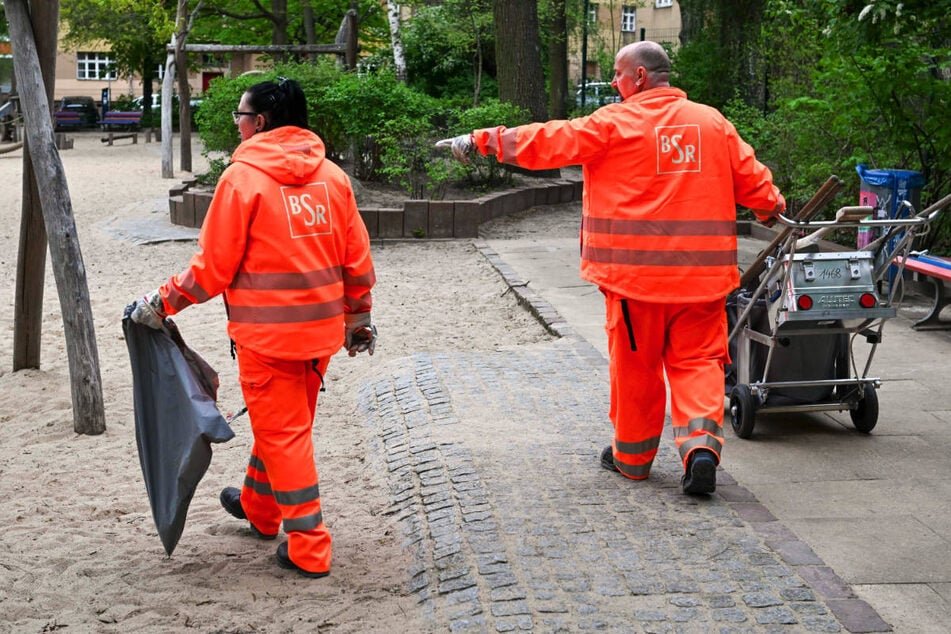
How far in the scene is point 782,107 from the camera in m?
14.3

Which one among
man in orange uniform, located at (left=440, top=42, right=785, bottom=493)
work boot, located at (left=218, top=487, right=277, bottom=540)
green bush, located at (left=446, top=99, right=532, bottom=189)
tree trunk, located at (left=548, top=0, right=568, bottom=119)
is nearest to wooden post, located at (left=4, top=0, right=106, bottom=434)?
work boot, located at (left=218, top=487, right=277, bottom=540)

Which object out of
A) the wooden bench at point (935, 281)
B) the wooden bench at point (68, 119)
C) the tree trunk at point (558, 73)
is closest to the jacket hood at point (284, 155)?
the wooden bench at point (935, 281)

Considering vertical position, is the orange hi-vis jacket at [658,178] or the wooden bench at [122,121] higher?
the wooden bench at [122,121]

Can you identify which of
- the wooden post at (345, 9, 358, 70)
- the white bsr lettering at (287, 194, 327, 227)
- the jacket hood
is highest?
the wooden post at (345, 9, 358, 70)

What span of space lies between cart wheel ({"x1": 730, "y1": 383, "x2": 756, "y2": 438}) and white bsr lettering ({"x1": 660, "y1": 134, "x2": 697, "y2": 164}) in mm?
1580

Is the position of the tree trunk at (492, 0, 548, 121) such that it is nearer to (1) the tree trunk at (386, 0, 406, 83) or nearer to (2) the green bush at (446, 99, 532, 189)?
(2) the green bush at (446, 99, 532, 189)

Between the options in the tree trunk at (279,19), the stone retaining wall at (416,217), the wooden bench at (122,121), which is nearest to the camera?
the stone retaining wall at (416,217)

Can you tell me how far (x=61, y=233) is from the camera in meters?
7.25

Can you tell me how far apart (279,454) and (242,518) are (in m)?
0.95

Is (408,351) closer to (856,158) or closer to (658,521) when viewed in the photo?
(658,521)

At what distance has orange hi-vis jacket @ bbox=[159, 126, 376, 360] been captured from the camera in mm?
4473

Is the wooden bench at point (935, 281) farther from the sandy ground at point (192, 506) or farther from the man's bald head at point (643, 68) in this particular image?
the man's bald head at point (643, 68)

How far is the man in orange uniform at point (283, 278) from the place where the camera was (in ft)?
14.8

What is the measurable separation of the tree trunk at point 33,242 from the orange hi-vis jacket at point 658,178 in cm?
365
